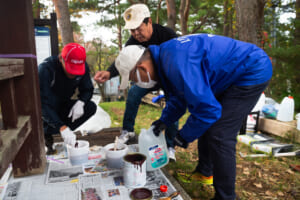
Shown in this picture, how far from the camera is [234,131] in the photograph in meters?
1.66

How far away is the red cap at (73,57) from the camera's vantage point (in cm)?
233

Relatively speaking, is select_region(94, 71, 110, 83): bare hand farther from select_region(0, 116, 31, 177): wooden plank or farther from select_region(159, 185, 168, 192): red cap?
select_region(159, 185, 168, 192): red cap

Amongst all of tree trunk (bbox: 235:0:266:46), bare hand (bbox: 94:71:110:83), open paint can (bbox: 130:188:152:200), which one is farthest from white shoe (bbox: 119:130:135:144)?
tree trunk (bbox: 235:0:266:46)

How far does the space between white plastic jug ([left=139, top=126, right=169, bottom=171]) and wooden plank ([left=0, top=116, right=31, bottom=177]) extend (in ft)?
3.13

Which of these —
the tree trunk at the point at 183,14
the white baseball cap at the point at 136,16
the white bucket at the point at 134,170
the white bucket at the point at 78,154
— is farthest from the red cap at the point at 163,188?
the tree trunk at the point at 183,14

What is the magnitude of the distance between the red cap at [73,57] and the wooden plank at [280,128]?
306 centimetres

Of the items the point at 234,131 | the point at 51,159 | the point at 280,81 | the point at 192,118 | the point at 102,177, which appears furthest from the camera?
the point at 280,81

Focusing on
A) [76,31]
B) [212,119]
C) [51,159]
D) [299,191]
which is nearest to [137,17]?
[212,119]

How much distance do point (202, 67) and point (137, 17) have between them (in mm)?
1341

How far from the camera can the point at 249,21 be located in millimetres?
3760

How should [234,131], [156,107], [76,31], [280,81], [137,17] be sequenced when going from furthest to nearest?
1. [76,31]
2. [156,107]
3. [280,81]
4. [137,17]
5. [234,131]

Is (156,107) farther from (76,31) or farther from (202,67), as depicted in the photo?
(76,31)

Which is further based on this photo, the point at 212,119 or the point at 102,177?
the point at 102,177

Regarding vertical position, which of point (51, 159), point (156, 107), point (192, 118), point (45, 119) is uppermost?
point (192, 118)
